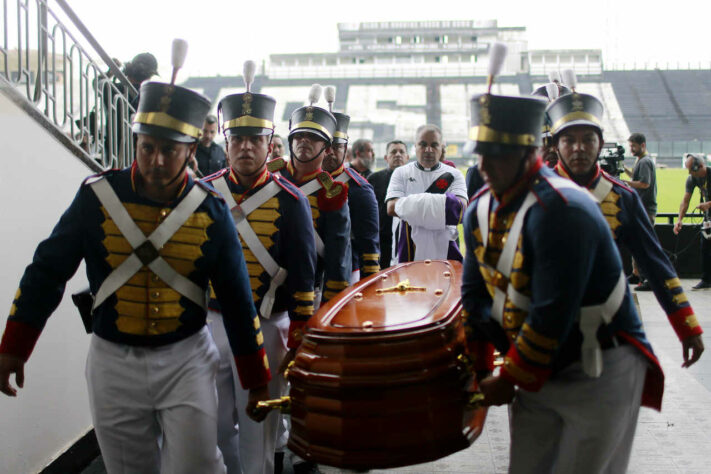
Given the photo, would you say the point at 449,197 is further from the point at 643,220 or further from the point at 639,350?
the point at 639,350

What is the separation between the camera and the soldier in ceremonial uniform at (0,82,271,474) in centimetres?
213

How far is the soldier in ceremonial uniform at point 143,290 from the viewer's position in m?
2.13

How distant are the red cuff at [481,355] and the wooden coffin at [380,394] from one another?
49mm

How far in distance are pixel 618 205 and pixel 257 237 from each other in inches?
56.4

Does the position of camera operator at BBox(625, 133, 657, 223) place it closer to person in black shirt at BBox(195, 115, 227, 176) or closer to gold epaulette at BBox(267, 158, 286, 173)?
person in black shirt at BBox(195, 115, 227, 176)

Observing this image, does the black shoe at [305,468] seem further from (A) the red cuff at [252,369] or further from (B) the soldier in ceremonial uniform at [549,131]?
(B) the soldier in ceremonial uniform at [549,131]

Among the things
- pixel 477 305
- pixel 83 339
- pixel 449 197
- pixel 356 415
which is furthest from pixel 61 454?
pixel 449 197

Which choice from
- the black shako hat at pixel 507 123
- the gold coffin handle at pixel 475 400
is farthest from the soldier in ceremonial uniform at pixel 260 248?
the black shako hat at pixel 507 123

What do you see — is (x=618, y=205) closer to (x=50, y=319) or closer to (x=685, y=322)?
(x=685, y=322)

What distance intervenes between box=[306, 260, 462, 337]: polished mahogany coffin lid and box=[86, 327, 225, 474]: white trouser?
43cm

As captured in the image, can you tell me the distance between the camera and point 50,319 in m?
3.29

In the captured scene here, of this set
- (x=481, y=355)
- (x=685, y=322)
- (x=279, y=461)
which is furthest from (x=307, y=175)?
(x=685, y=322)

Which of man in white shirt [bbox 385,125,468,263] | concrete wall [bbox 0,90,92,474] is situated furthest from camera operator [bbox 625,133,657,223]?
concrete wall [bbox 0,90,92,474]

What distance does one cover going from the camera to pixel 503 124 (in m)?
1.83
